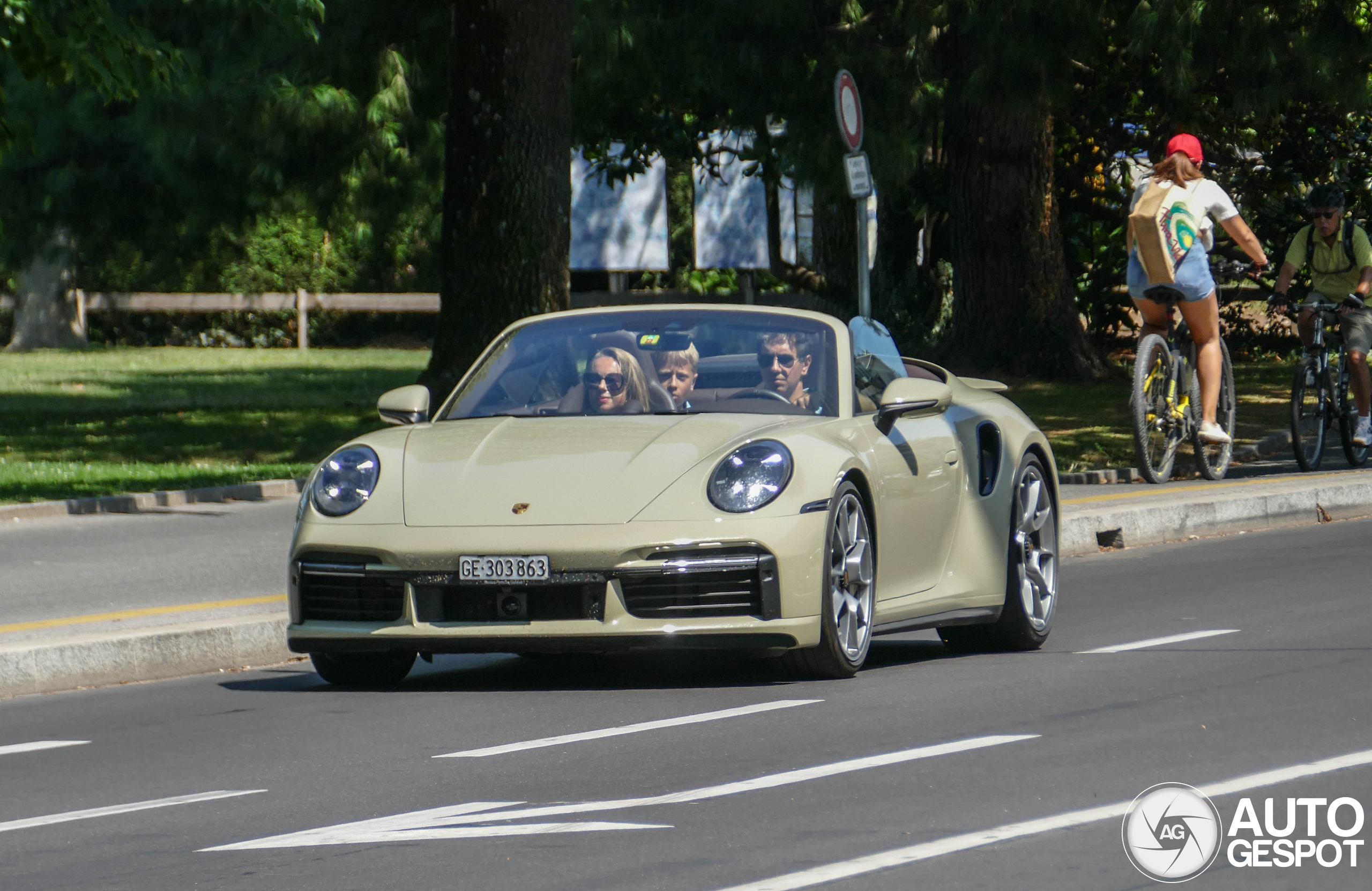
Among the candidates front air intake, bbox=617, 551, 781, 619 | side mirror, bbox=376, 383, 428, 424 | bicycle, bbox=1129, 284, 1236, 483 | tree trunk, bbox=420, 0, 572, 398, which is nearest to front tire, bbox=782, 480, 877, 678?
front air intake, bbox=617, 551, 781, 619

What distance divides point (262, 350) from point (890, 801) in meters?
36.1

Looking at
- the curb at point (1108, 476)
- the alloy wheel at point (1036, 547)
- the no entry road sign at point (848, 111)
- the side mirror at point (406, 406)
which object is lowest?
the curb at point (1108, 476)

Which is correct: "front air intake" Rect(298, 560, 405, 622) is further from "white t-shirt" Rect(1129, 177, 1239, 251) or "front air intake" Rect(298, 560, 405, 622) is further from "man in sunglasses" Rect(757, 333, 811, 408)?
"white t-shirt" Rect(1129, 177, 1239, 251)

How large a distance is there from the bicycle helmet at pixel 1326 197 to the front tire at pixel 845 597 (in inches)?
327

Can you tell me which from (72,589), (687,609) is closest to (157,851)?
(687,609)

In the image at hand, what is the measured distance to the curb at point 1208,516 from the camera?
12.4 meters

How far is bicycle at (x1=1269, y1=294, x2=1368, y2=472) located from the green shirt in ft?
0.49

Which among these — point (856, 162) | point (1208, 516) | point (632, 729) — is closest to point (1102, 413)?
point (856, 162)

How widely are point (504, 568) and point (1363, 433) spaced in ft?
31.8

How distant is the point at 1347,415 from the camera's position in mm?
15211

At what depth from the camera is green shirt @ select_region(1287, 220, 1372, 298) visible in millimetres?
14930

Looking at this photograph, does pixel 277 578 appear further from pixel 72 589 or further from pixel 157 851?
pixel 157 851

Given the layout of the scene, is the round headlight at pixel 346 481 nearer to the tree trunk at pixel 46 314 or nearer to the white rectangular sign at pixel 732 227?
the white rectangular sign at pixel 732 227

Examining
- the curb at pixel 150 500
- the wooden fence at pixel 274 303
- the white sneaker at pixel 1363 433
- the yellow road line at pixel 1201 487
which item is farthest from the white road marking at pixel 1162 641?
the wooden fence at pixel 274 303
